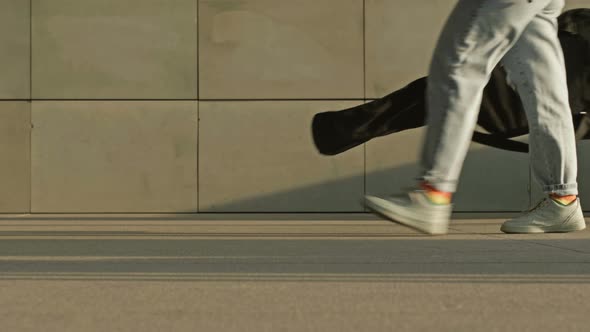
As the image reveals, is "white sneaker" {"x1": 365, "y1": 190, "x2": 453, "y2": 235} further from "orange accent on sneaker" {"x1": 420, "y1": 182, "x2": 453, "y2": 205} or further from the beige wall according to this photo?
the beige wall

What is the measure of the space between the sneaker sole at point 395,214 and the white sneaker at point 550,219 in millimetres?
901

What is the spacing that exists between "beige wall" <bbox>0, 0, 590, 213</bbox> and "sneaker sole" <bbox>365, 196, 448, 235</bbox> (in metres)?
3.85

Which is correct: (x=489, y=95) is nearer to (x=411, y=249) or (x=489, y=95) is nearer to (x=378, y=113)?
(x=378, y=113)

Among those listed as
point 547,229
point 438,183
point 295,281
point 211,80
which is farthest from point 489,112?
point 295,281

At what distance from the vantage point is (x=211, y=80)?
8.30 meters

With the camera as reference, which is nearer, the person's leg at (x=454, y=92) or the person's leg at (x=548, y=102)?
the person's leg at (x=454, y=92)

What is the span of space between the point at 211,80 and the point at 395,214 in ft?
13.5

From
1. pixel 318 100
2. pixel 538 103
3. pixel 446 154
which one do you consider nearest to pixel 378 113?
pixel 538 103

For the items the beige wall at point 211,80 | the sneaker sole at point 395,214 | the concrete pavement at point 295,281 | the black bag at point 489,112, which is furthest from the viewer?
the beige wall at point 211,80

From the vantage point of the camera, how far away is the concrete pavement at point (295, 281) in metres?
2.65

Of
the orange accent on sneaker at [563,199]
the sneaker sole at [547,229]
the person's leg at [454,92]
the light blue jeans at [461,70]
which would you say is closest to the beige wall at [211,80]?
the sneaker sole at [547,229]

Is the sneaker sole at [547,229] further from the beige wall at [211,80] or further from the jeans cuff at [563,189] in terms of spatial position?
the beige wall at [211,80]

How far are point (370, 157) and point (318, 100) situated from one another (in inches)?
22.0

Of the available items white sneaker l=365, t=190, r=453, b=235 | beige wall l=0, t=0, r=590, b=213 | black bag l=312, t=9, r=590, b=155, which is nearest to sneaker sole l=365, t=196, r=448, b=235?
white sneaker l=365, t=190, r=453, b=235
